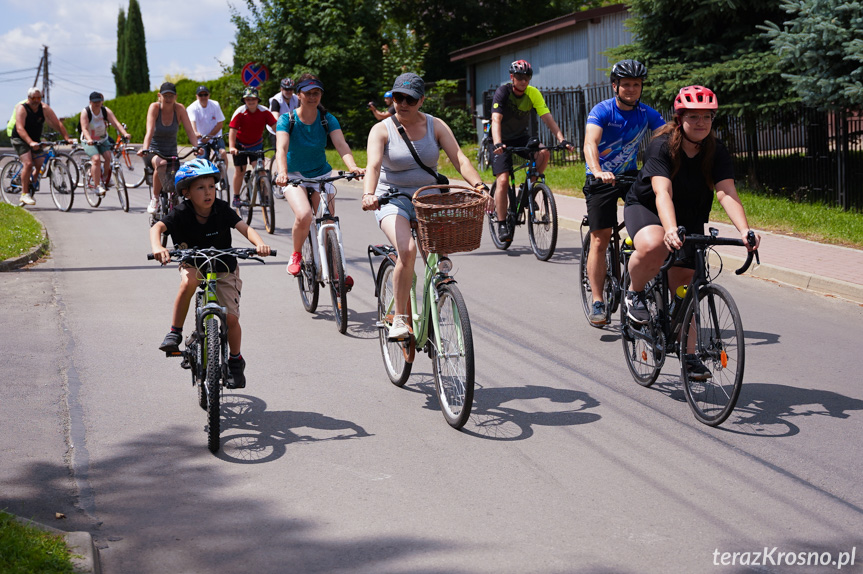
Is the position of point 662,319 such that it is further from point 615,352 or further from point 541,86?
point 541,86

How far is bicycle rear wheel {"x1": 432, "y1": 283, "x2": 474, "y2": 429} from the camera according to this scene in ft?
17.7

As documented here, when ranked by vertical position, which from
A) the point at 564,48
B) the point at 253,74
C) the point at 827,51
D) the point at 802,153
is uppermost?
the point at 564,48

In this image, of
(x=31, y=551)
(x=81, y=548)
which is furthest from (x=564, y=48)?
(x=31, y=551)

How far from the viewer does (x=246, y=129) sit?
14.6m

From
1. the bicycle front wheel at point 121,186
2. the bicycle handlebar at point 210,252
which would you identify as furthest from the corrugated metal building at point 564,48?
the bicycle handlebar at point 210,252

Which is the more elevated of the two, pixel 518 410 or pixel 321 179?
pixel 321 179

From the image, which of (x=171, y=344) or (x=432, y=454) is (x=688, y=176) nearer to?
(x=432, y=454)

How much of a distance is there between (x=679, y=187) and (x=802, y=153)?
37.4ft

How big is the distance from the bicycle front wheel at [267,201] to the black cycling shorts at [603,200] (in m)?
7.11

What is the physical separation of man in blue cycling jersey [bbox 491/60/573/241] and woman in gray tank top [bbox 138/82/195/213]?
5105 mm

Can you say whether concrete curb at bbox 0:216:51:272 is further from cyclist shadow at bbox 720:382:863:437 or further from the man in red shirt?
cyclist shadow at bbox 720:382:863:437

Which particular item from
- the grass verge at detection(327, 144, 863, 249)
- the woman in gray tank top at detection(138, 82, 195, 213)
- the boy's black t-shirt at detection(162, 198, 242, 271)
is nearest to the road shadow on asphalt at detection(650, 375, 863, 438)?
the boy's black t-shirt at detection(162, 198, 242, 271)

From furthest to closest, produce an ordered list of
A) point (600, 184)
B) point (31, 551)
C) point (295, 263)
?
point (295, 263), point (600, 184), point (31, 551)

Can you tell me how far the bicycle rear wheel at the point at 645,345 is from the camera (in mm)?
6152
